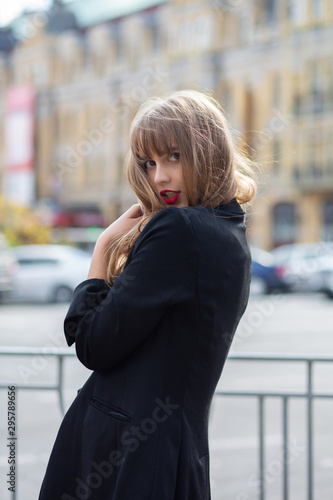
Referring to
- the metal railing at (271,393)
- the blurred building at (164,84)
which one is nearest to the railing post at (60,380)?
the metal railing at (271,393)

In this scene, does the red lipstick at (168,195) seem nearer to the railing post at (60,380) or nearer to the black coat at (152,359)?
the black coat at (152,359)

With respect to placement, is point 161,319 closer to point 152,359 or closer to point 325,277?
point 152,359

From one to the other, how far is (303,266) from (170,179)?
20082mm

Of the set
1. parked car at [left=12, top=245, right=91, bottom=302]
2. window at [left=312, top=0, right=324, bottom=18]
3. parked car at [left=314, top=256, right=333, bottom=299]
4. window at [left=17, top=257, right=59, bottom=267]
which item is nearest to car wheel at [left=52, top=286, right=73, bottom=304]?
parked car at [left=12, top=245, right=91, bottom=302]

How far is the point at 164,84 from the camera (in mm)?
36000

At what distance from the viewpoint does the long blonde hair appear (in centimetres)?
169

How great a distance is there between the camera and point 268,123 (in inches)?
1299

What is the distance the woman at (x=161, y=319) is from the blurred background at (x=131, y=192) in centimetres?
43

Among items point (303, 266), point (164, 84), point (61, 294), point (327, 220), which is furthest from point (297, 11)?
point (61, 294)

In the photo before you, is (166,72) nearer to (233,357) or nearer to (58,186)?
(58,186)

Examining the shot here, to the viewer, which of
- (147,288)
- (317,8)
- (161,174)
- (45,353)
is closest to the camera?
(147,288)

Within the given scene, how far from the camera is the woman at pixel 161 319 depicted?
5.31 feet

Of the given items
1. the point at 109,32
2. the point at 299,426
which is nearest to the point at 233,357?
the point at 299,426

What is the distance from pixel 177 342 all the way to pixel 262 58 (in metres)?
32.8
